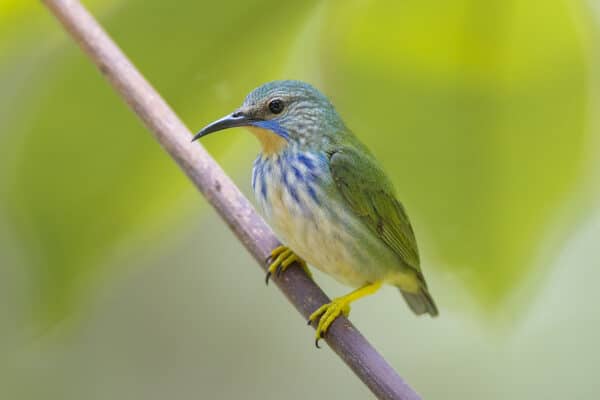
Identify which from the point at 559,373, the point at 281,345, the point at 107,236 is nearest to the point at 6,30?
the point at 107,236

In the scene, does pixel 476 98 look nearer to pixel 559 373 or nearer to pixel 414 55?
pixel 414 55

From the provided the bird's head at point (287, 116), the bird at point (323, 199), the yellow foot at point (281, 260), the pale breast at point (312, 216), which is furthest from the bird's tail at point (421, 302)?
the bird's head at point (287, 116)

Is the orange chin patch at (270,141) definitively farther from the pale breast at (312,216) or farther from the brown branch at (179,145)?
the brown branch at (179,145)

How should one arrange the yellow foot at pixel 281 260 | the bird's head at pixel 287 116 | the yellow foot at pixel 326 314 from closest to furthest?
the yellow foot at pixel 326 314, the yellow foot at pixel 281 260, the bird's head at pixel 287 116

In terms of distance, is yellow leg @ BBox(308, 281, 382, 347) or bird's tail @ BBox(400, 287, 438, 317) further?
bird's tail @ BBox(400, 287, 438, 317)

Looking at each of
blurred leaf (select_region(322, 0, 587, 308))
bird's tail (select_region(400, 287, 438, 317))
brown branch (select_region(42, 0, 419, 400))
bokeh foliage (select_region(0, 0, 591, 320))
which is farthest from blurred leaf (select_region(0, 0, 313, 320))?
bird's tail (select_region(400, 287, 438, 317))

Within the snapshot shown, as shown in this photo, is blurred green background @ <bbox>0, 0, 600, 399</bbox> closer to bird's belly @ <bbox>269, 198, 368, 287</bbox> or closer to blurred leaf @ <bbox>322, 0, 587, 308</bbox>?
blurred leaf @ <bbox>322, 0, 587, 308</bbox>

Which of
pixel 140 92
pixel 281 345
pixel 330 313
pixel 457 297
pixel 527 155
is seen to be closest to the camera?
pixel 527 155
